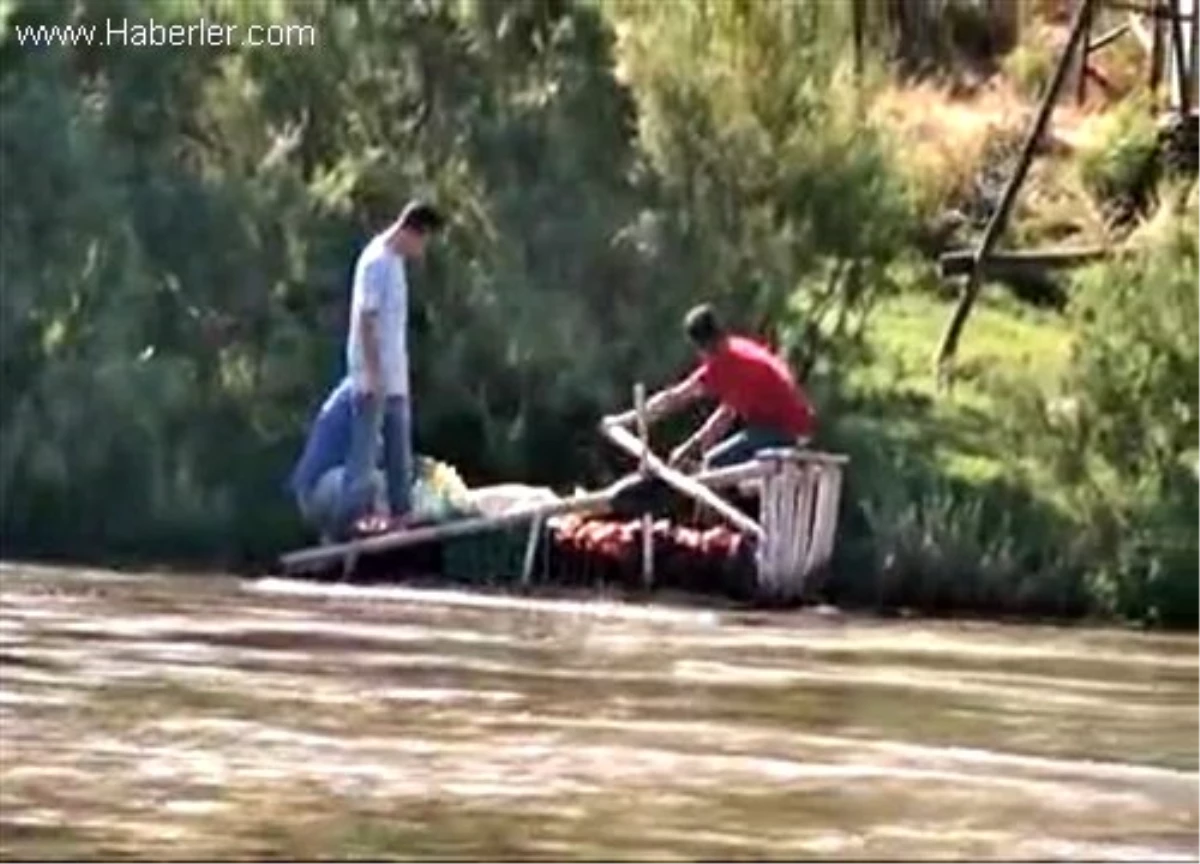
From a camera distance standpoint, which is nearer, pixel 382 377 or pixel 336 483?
pixel 382 377

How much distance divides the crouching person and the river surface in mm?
1951

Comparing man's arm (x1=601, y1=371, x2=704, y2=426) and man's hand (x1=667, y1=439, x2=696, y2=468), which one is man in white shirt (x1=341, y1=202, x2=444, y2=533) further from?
man's hand (x1=667, y1=439, x2=696, y2=468)

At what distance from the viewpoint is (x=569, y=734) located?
37.6 ft

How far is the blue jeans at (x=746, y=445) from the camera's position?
19.3 metres

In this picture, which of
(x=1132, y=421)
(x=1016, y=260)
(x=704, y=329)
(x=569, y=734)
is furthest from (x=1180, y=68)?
(x=569, y=734)

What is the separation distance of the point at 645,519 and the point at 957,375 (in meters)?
5.06

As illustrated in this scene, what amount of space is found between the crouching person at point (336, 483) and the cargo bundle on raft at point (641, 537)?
0.17 metres

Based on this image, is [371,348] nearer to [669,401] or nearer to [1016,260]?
[669,401]

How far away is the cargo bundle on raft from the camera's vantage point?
18812 mm

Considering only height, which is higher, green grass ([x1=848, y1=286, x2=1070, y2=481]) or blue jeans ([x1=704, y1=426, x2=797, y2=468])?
green grass ([x1=848, y1=286, x2=1070, y2=481])

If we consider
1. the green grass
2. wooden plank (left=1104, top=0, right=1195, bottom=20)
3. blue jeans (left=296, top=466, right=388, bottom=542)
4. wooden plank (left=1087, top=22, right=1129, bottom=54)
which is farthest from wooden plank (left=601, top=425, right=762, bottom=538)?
wooden plank (left=1087, top=22, right=1129, bottom=54)

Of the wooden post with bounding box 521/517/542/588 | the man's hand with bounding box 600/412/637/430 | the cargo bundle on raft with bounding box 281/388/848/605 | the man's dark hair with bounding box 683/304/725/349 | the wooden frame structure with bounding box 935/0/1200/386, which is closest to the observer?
the cargo bundle on raft with bounding box 281/388/848/605

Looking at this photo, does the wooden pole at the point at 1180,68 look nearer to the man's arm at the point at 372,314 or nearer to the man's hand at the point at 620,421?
the man's hand at the point at 620,421

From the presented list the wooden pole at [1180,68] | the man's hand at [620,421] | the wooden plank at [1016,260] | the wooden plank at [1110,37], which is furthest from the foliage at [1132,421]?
the wooden plank at [1110,37]
